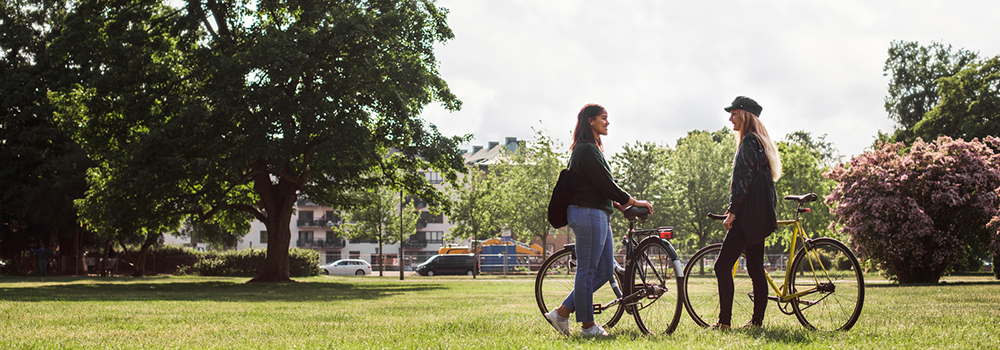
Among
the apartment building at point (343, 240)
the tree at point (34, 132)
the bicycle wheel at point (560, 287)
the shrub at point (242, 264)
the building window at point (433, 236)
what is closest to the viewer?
the bicycle wheel at point (560, 287)

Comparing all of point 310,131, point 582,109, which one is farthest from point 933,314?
point 310,131

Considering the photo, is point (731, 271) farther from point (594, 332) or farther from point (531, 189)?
point (531, 189)

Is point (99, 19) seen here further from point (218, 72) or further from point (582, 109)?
point (582, 109)

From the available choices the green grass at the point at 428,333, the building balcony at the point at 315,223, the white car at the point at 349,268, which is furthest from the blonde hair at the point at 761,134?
the building balcony at the point at 315,223

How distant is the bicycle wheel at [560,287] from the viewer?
6129mm

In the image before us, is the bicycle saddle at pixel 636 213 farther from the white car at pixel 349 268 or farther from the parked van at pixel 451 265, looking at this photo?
the white car at pixel 349 268

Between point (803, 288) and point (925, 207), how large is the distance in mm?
16414

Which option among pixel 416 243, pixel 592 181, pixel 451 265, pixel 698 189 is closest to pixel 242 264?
pixel 451 265

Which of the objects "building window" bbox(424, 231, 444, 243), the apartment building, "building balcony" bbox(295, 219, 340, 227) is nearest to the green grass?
the apartment building

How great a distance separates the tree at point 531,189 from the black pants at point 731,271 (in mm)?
42501

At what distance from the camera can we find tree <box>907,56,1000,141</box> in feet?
140

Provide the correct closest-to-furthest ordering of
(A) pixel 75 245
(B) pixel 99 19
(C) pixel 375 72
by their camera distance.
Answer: (C) pixel 375 72 → (B) pixel 99 19 → (A) pixel 75 245

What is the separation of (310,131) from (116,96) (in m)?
6.77

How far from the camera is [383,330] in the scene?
261 inches
